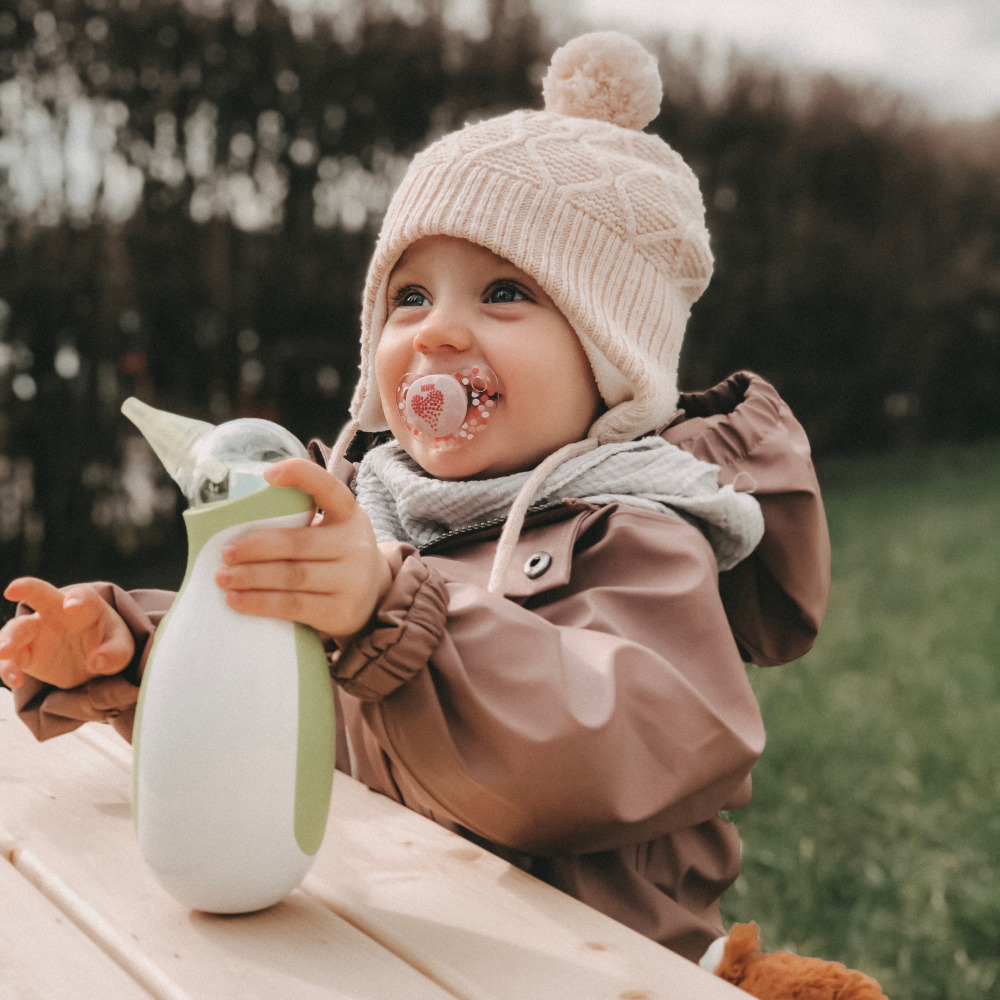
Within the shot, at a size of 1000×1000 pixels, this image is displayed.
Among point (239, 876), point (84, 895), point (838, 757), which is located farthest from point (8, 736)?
point (838, 757)

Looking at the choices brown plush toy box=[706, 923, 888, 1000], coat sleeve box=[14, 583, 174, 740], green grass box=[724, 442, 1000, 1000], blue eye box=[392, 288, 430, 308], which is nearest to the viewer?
brown plush toy box=[706, 923, 888, 1000]

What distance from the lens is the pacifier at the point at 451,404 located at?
138 cm

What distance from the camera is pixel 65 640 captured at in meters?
1.15

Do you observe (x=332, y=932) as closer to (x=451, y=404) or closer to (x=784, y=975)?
(x=784, y=975)

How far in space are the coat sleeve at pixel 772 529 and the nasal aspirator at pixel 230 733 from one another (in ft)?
2.71

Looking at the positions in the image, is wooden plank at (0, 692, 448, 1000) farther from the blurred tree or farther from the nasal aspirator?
the blurred tree

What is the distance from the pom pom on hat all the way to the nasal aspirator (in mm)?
962

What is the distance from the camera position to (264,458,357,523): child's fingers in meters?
0.85

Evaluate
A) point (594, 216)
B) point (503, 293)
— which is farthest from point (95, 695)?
point (594, 216)

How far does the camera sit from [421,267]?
1500mm

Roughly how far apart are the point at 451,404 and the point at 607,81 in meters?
0.58

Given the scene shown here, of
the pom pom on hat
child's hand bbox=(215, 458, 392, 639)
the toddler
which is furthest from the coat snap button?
the pom pom on hat

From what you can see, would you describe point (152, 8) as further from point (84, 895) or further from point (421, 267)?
point (84, 895)

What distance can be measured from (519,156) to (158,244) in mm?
3207
